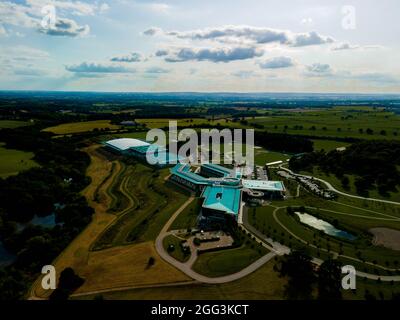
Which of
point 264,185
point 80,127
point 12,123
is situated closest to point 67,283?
point 264,185

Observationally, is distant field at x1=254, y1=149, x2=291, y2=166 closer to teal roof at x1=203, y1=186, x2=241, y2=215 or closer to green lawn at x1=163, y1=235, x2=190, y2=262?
teal roof at x1=203, y1=186, x2=241, y2=215

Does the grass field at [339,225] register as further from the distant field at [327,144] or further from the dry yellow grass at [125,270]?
the distant field at [327,144]

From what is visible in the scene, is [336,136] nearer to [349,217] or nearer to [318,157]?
[318,157]

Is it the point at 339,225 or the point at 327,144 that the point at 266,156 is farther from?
the point at 339,225

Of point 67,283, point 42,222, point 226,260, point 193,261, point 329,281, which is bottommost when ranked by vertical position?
point 67,283

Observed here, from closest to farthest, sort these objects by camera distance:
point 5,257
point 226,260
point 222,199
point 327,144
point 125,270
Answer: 1. point 125,270
2. point 226,260
3. point 5,257
4. point 222,199
5. point 327,144
